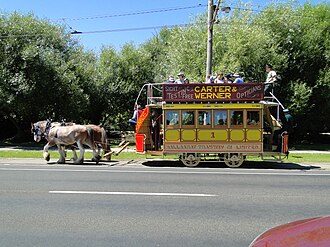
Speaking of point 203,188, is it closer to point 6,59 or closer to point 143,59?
point 6,59

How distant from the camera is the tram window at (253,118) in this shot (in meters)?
15.5

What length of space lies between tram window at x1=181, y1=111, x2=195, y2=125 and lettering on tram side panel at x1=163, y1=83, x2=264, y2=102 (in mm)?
→ 532

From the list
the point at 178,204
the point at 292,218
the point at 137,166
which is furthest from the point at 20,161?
the point at 292,218

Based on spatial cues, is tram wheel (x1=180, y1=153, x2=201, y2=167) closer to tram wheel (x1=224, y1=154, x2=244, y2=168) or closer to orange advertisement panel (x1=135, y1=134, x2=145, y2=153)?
tram wheel (x1=224, y1=154, x2=244, y2=168)

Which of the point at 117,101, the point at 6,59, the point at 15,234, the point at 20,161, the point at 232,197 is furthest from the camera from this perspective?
the point at 117,101

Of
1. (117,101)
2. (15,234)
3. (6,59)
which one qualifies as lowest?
(15,234)

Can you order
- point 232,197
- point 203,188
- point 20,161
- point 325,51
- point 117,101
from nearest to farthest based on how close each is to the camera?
point 232,197 < point 203,188 < point 20,161 < point 325,51 < point 117,101

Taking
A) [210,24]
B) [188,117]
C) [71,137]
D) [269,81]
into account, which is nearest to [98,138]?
[71,137]

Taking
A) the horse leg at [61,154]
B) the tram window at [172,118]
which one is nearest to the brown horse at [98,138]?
the horse leg at [61,154]

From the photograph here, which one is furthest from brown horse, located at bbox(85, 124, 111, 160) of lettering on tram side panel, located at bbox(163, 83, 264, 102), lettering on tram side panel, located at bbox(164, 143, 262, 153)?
lettering on tram side panel, located at bbox(164, 143, 262, 153)

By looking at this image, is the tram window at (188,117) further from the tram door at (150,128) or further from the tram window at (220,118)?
the tram door at (150,128)

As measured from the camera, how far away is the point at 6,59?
2559 cm

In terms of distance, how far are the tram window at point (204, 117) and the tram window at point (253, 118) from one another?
5.26 feet

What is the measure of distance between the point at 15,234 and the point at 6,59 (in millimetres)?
22204
